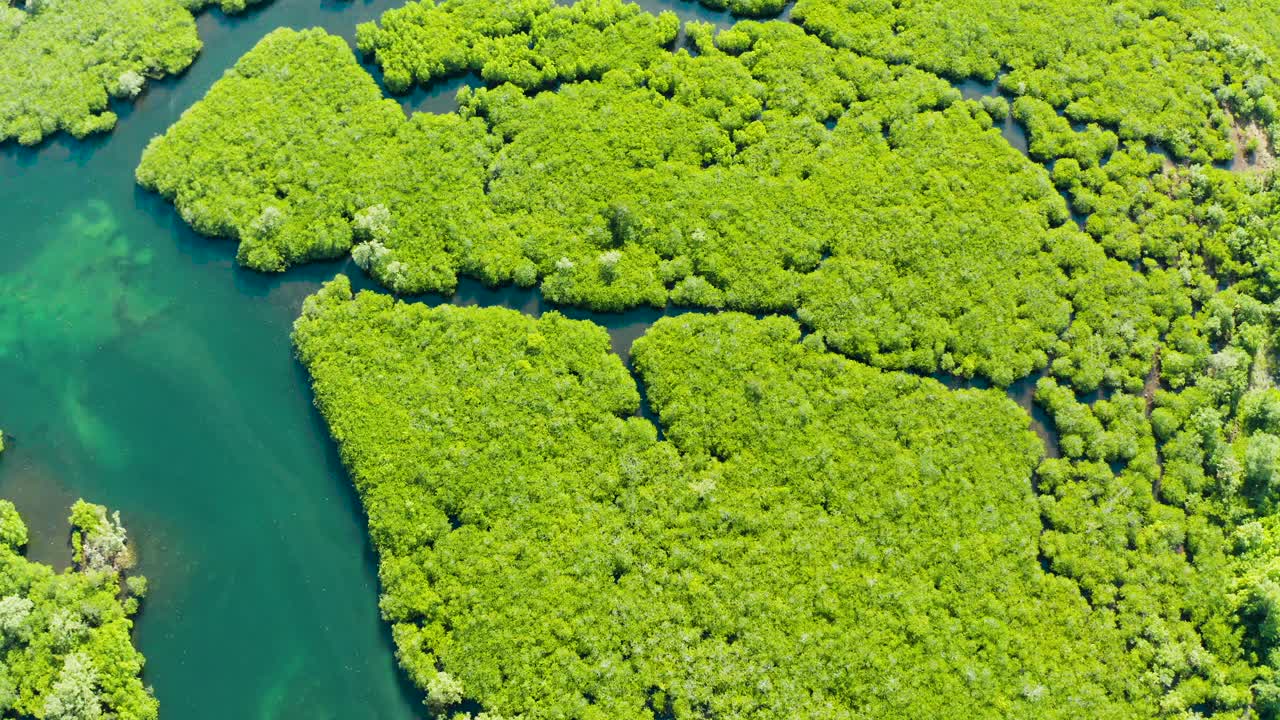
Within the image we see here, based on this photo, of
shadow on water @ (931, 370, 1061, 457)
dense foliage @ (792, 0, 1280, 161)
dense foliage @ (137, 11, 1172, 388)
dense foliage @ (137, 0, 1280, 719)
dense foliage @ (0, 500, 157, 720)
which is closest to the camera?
dense foliage @ (0, 500, 157, 720)

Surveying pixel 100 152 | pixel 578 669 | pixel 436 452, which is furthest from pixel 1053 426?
pixel 100 152

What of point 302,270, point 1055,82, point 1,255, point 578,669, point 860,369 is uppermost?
point 1055,82


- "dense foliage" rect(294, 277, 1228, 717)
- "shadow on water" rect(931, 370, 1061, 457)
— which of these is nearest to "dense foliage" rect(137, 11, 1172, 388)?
"shadow on water" rect(931, 370, 1061, 457)

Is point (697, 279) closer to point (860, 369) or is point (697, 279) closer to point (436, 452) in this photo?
point (860, 369)

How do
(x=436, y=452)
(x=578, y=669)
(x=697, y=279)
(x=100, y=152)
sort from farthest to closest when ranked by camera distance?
(x=100, y=152) < (x=697, y=279) < (x=436, y=452) < (x=578, y=669)

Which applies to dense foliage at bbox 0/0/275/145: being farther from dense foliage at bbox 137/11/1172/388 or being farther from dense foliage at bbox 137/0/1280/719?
dense foliage at bbox 137/0/1280/719

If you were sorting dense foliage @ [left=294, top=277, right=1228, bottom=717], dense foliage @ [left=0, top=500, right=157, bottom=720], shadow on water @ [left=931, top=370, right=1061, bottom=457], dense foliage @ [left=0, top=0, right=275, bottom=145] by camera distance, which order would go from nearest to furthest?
dense foliage @ [left=0, top=500, right=157, bottom=720]
dense foliage @ [left=294, top=277, right=1228, bottom=717]
shadow on water @ [left=931, top=370, right=1061, bottom=457]
dense foliage @ [left=0, top=0, right=275, bottom=145]
